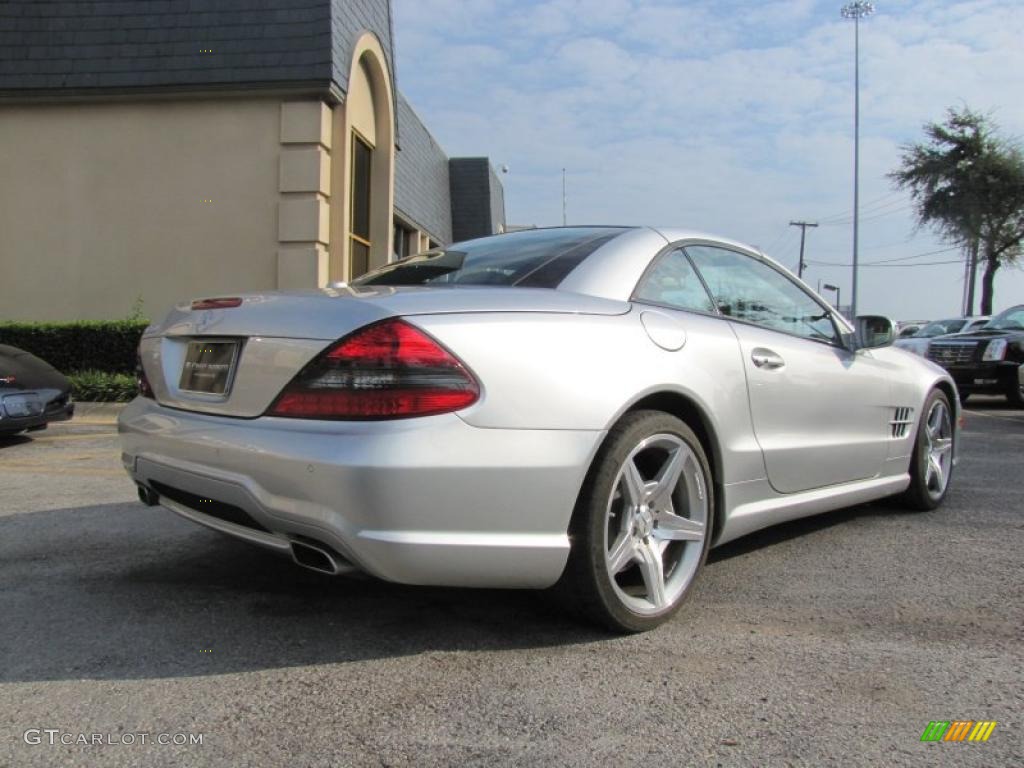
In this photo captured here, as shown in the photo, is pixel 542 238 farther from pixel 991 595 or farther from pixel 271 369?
pixel 991 595

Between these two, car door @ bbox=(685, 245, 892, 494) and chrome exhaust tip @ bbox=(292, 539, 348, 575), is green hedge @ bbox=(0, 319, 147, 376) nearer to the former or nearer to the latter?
car door @ bbox=(685, 245, 892, 494)

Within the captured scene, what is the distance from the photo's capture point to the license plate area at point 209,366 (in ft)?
8.57

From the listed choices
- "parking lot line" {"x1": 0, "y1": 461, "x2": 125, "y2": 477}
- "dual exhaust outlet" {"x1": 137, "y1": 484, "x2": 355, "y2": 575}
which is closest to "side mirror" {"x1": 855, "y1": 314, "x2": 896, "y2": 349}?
"dual exhaust outlet" {"x1": 137, "y1": 484, "x2": 355, "y2": 575}

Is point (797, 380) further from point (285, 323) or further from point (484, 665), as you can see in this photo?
point (285, 323)

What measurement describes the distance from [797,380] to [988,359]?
10.1 meters

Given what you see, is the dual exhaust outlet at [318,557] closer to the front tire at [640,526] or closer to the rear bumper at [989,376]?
the front tire at [640,526]

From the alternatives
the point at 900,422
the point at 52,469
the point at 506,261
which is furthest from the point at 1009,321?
the point at 52,469

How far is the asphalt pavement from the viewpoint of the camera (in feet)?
6.56

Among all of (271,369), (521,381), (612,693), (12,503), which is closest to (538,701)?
(612,693)

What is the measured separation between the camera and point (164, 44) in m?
11.0

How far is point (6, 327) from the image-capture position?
10648 mm

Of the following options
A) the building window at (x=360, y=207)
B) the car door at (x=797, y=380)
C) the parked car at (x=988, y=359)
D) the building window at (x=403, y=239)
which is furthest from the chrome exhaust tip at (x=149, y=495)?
the building window at (x=403, y=239)

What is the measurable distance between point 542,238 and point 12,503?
3.55 m

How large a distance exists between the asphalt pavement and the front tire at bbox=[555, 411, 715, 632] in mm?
135
